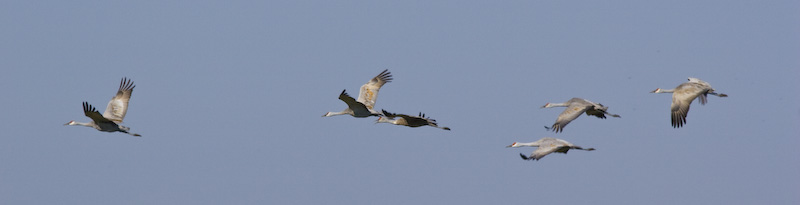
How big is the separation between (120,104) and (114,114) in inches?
18.6

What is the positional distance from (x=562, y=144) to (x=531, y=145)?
1989mm

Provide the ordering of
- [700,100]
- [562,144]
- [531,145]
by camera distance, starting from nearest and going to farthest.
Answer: [562,144] < [531,145] < [700,100]

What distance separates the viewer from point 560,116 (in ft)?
100

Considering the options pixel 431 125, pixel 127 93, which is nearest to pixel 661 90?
pixel 431 125

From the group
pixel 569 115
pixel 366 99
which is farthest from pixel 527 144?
pixel 366 99

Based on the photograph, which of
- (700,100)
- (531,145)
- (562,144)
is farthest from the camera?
(700,100)

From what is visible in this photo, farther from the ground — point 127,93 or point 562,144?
point 127,93

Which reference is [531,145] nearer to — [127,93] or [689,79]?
[689,79]

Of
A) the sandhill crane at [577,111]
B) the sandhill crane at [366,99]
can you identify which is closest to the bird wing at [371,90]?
the sandhill crane at [366,99]

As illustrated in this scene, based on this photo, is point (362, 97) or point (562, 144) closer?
point (562, 144)

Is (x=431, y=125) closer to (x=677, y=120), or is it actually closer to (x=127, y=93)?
(x=677, y=120)

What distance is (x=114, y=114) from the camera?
107 ft

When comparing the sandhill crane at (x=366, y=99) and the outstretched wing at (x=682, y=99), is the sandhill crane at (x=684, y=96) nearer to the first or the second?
the outstretched wing at (x=682, y=99)

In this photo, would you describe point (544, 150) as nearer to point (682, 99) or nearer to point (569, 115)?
point (569, 115)
